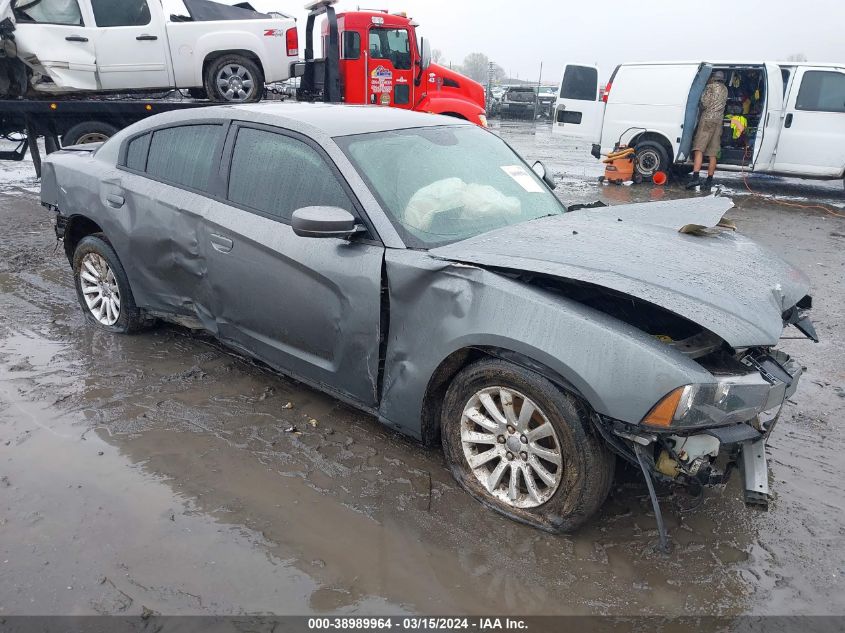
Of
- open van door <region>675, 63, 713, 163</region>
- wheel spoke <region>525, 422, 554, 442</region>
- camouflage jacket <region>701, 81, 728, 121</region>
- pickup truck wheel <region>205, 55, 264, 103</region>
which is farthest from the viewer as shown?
open van door <region>675, 63, 713, 163</region>

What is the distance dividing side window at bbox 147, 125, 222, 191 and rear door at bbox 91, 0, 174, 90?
613 centimetres

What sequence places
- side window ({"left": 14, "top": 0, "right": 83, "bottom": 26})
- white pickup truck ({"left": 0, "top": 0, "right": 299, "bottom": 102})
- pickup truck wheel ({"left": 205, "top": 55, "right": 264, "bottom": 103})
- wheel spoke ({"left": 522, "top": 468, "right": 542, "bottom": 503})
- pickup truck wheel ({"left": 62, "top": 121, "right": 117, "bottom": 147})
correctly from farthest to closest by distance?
pickup truck wheel ({"left": 205, "top": 55, "right": 264, "bottom": 103}) < pickup truck wheel ({"left": 62, "top": 121, "right": 117, "bottom": 147}) < white pickup truck ({"left": 0, "top": 0, "right": 299, "bottom": 102}) < side window ({"left": 14, "top": 0, "right": 83, "bottom": 26}) < wheel spoke ({"left": 522, "top": 468, "right": 542, "bottom": 503})

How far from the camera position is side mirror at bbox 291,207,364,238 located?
2.88 meters

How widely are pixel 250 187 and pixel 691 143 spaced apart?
10273mm

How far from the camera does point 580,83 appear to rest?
556 inches

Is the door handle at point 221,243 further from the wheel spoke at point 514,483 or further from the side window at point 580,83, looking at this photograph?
the side window at point 580,83

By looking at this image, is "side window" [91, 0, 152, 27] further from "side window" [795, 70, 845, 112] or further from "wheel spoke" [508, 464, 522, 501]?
"side window" [795, 70, 845, 112]

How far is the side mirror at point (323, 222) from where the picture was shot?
288 centimetres

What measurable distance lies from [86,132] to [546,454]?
889 cm

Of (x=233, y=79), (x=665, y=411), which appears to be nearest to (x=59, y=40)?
(x=233, y=79)

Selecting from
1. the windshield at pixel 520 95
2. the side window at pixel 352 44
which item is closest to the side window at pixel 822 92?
the side window at pixel 352 44

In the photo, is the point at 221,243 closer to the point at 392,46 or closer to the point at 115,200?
the point at 115,200

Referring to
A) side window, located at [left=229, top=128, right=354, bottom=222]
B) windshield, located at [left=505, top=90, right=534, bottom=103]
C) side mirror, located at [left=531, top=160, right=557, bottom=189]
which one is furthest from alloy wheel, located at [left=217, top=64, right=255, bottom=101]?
windshield, located at [left=505, top=90, right=534, bottom=103]

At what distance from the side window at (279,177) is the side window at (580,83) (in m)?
11.9
